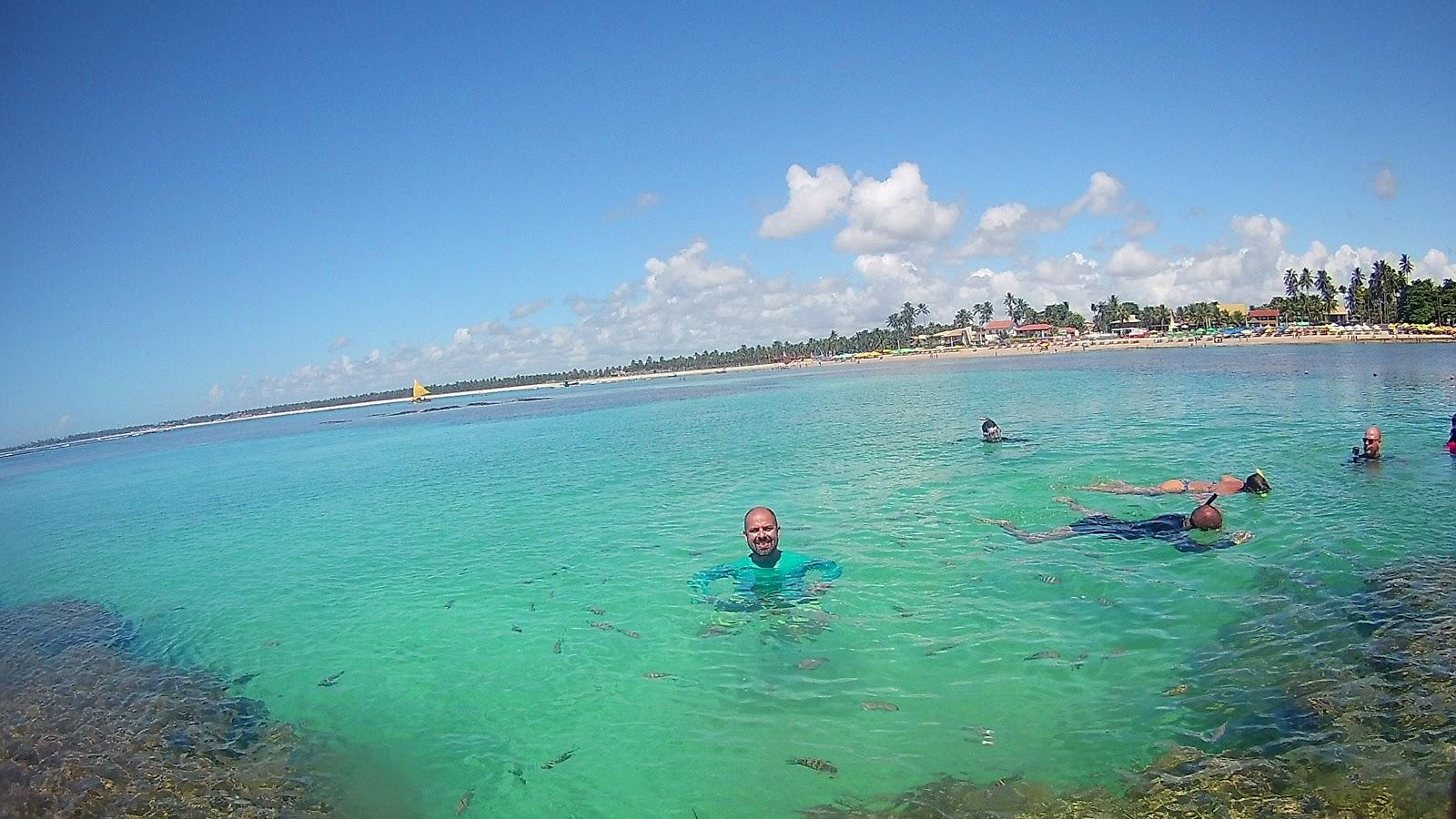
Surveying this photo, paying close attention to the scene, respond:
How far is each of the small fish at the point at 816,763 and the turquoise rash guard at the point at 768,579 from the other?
4732 millimetres

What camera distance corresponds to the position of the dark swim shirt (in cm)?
1320

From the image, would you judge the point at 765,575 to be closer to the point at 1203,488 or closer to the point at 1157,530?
the point at 1157,530

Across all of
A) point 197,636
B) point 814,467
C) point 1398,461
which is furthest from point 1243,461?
point 197,636

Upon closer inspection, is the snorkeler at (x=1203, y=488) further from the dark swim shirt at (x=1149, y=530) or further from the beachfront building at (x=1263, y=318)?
the beachfront building at (x=1263, y=318)

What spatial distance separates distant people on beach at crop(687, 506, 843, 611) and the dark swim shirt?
18.5ft

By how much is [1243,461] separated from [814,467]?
13265 millimetres

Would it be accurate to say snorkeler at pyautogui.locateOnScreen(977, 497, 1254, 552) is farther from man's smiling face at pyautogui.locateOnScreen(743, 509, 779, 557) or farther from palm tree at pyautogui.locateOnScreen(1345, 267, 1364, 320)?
palm tree at pyautogui.locateOnScreen(1345, 267, 1364, 320)

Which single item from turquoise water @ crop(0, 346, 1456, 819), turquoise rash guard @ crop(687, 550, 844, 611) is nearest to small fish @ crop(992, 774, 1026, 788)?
turquoise water @ crop(0, 346, 1456, 819)

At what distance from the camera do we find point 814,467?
27.8 m

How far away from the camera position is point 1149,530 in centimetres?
1399

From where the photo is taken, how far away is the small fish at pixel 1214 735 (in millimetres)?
7011

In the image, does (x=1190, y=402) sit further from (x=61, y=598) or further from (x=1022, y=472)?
(x=61, y=598)

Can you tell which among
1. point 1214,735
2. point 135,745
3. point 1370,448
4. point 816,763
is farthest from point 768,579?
point 1370,448

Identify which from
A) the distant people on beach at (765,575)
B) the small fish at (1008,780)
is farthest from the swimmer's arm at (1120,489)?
the small fish at (1008,780)
